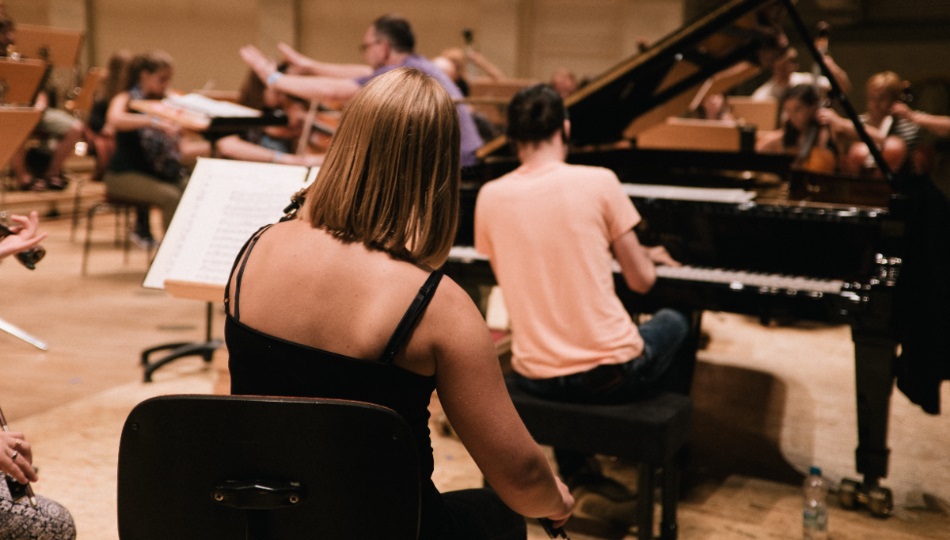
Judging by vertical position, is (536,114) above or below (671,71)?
below

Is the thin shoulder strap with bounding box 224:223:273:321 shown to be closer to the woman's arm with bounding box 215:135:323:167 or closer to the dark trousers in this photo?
the dark trousers

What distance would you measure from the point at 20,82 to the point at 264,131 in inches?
56.6

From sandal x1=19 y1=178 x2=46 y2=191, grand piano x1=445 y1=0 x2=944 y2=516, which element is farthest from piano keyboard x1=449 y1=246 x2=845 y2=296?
sandal x1=19 y1=178 x2=46 y2=191

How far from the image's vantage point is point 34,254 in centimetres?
212

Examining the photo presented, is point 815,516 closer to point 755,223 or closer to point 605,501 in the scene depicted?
point 605,501

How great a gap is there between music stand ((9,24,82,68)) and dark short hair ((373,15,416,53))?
4.79m

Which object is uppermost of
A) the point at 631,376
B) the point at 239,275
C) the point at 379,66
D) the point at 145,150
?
the point at 379,66

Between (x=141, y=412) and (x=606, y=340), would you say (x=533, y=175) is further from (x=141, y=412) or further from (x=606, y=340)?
(x=141, y=412)

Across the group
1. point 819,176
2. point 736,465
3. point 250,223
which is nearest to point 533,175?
point 250,223

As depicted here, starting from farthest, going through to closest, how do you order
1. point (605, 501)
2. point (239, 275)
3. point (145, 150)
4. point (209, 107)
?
1. point (145, 150)
2. point (209, 107)
3. point (605, 501)
4. point (239, 275)

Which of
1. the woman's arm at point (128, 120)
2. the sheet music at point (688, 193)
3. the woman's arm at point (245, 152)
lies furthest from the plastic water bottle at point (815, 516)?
the woman's arm at point (128, 120)

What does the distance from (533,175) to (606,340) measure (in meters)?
0.53

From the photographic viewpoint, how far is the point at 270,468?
122 cm

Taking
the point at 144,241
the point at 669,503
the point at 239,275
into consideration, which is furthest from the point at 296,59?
the point at 239,275
